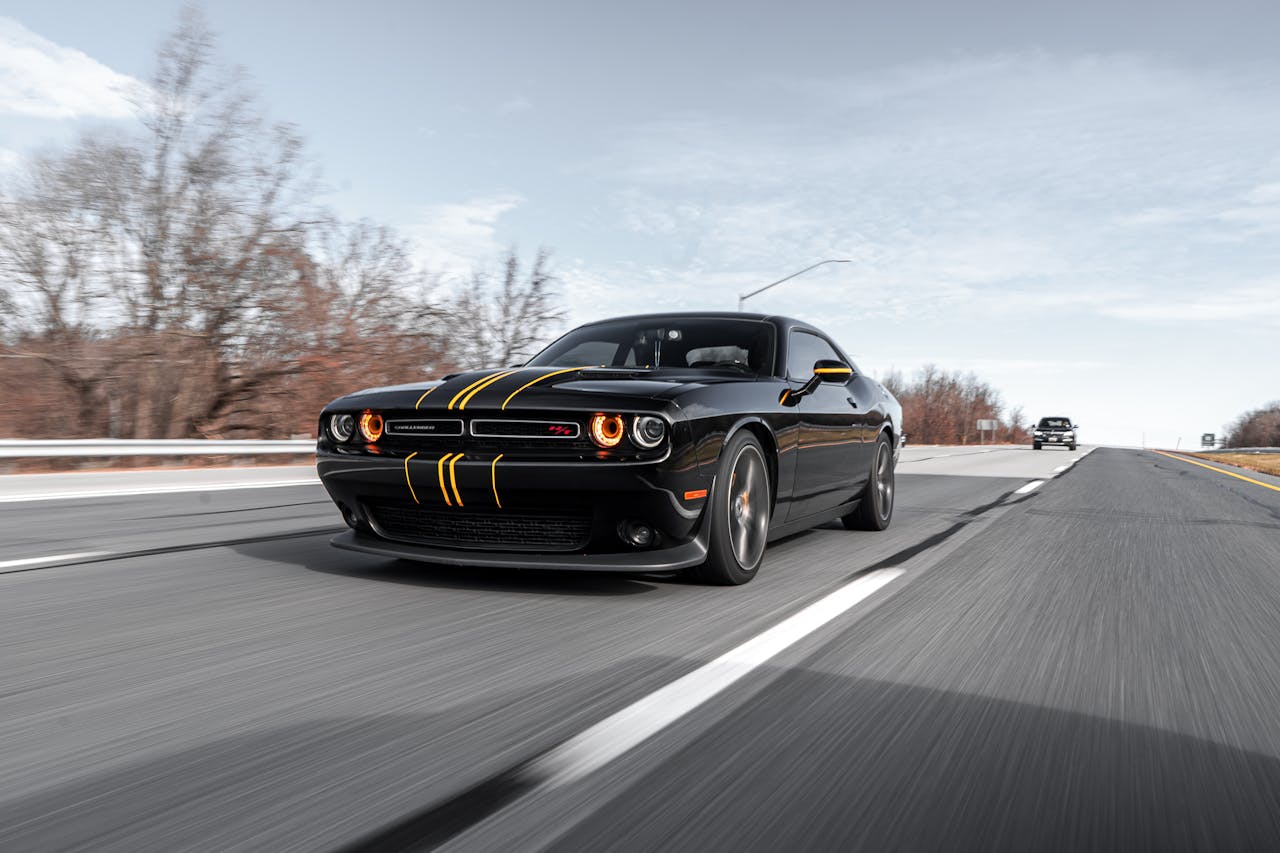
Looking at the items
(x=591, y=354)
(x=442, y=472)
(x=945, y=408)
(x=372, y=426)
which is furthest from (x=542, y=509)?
(x=945, y=408)

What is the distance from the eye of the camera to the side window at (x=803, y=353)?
587 centimetres

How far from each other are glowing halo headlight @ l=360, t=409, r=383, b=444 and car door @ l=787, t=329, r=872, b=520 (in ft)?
7.21

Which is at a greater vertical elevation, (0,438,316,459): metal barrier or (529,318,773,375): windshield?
(529,318,773,375): windshield

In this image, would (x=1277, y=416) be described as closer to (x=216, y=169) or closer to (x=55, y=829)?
(x=216, y=169)

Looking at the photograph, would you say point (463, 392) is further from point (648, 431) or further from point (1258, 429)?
point (1258, 429)

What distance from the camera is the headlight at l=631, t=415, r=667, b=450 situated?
4.09 meters

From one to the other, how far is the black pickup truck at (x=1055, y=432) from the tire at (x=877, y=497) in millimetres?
41481

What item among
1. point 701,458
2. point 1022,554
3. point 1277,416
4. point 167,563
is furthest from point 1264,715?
point 1277,416

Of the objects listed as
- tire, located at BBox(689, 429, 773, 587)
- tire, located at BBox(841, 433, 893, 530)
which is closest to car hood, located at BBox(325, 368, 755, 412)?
tire, located at BBox(689, 429, 773, 587)

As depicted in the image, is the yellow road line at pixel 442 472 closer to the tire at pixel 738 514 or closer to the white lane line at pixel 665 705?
the tire at pixel 738 514

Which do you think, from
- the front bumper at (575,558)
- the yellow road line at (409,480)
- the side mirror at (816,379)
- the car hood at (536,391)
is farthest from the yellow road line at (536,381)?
the side mirror at (816,379)

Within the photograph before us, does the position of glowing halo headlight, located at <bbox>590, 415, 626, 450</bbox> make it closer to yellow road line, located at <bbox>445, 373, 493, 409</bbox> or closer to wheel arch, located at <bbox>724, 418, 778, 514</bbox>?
yellow road line, located at <bbox>445, 373, 493, 409</bbox>

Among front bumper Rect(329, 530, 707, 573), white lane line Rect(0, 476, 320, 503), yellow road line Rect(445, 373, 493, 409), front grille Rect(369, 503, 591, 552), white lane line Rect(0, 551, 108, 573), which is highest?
yellow road line Rect(445, 373, 493, 409)

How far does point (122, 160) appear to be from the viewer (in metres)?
17.6
